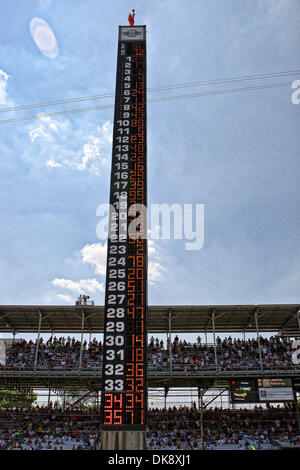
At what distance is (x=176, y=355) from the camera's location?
3478 cm

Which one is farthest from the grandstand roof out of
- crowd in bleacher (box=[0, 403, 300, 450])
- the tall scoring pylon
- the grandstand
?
the tall scoring pylon

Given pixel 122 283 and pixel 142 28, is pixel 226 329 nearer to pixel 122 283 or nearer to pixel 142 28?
pixel 122 283

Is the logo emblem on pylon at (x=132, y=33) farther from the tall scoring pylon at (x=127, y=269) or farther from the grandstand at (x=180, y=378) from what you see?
the grandstand at (x=180, y=378)

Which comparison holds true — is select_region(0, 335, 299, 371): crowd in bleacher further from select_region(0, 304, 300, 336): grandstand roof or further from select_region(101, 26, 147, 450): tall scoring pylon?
select_region(101, 26, 147, 450): tall scoring pylon

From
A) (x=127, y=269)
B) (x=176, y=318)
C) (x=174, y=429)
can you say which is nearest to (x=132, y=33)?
(x=127, y=269)

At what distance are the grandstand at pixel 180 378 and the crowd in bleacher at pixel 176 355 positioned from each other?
0.27ft

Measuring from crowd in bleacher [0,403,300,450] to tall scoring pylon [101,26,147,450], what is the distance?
12.5m

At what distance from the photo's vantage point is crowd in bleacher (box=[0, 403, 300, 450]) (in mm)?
29766

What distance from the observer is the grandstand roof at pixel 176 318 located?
34188 millimetres

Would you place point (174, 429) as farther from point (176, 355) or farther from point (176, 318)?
point (176, 318)

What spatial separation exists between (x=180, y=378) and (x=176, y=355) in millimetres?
1943

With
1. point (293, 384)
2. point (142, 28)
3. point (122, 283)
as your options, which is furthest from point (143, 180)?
point (293, 384)

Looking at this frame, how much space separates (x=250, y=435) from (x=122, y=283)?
1810 cm

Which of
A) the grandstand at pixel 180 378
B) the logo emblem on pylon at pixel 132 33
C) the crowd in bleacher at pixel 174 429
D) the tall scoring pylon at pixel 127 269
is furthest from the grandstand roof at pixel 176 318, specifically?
the logo emblem on pylon at pixel 132 33
